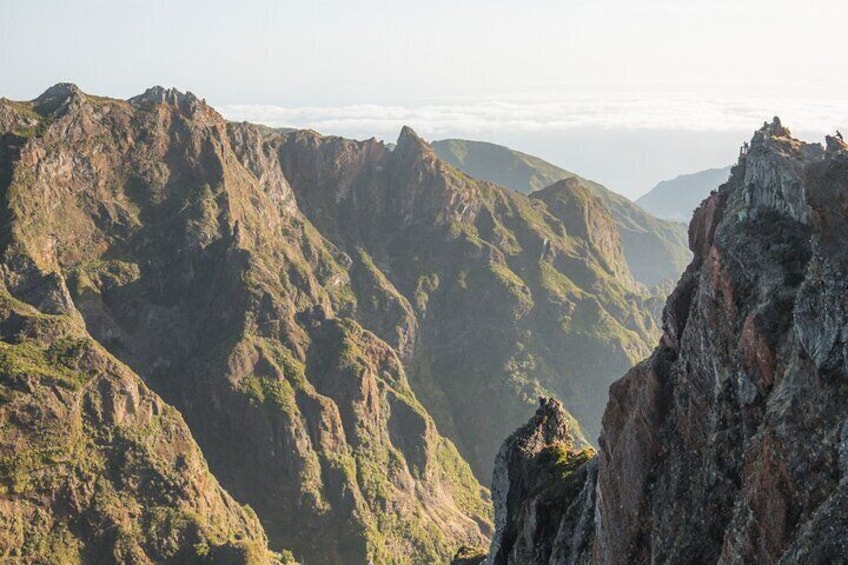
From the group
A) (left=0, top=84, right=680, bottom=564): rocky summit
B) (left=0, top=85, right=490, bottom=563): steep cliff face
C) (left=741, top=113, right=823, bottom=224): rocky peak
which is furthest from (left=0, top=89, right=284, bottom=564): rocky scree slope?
(left=741, top=113, right=823, bottom=224): rocky peak

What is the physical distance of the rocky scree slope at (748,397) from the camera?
28.6 metres

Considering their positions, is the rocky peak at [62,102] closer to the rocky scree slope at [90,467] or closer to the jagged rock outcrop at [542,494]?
the rocky scree slope at [90,467]

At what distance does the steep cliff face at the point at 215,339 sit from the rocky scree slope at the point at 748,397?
411 ft

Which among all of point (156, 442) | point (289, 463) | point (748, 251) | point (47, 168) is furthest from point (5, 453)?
point (748, 251)

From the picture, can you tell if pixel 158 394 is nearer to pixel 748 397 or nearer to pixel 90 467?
pixel 90 467

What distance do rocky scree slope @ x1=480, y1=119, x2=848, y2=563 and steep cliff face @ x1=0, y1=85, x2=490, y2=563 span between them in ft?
411

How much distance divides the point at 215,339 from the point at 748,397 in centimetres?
16585

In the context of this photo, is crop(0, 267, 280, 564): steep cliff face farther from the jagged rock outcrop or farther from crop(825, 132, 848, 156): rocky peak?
crop(825, 132, 848, 156): rocky peak

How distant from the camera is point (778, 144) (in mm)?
44062

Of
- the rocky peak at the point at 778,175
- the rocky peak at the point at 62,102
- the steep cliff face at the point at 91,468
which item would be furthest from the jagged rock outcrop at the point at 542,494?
the rocky peak at the point at 62,102

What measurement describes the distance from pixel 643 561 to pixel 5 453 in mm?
110360

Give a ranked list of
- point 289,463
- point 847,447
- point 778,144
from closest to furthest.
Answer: point 847,447
point 778,144
point 289,463

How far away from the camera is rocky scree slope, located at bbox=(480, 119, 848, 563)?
28.6 metres

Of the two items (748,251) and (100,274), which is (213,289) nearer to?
(100,274)
